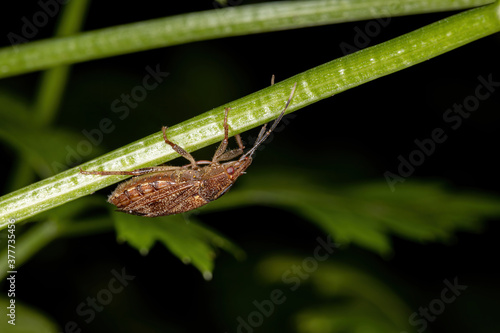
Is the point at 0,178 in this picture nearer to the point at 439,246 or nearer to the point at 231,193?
the point at 231,193

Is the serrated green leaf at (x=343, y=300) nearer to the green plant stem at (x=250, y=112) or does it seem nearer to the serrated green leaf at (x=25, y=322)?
the serrated green leaf at (x=25, y=322)

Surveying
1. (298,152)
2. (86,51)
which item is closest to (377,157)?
(298,152)

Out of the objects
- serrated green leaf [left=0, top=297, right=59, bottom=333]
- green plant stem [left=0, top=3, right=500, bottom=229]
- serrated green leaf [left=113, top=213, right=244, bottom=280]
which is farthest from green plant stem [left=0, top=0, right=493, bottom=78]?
serrated green leaf [left=0, top=297, right=59, bottom=333]

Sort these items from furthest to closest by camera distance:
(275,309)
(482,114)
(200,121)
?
(482,114), (275,309), (200,121)

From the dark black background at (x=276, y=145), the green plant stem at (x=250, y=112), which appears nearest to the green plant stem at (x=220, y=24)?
the green plant stem at (x=250, y=112)

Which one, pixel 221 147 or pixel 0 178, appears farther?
pixel 0 178

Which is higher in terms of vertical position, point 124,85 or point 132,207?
point 124,85

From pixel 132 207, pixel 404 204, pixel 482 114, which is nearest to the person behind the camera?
pixel 132 207
